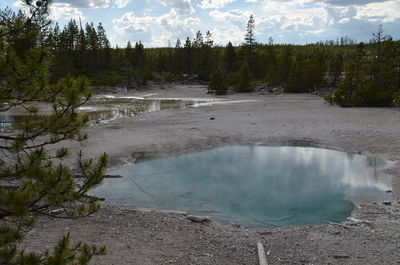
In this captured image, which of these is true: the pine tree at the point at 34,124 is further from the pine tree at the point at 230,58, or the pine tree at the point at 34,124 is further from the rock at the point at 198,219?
the pine tree at the point at 230,58

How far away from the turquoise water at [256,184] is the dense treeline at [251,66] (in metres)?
14.6

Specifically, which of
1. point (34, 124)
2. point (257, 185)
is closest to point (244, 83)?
point (257, 185)

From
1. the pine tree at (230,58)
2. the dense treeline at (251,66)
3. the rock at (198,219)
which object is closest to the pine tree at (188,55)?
the dense treeline at (251,66)

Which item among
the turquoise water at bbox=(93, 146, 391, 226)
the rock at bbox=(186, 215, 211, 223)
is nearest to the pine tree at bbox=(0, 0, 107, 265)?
the rock at bbox=(186, 215, 211, 223)

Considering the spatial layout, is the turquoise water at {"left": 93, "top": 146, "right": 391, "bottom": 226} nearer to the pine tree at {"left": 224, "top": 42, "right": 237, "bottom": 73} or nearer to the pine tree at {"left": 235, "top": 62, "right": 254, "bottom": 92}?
the pine tree at {"left": 235, "top": 62, "right": 254, "bottom": 92}

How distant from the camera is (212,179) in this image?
15.0 m

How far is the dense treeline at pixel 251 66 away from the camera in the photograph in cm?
3509

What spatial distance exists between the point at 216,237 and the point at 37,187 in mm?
5597

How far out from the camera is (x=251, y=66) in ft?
247

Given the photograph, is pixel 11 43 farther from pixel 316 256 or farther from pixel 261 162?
pixel 261 162

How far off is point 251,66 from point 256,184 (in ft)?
208

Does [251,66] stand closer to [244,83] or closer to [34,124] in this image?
[244,83]

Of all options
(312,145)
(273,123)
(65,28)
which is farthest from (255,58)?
(312,145)

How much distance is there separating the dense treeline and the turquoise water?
48.0ft
